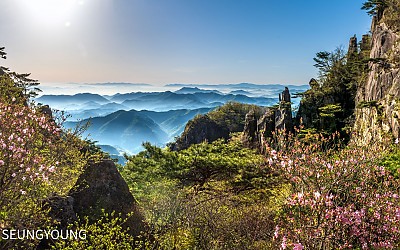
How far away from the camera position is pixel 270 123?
167ft

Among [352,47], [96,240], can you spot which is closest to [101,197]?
[96,240]

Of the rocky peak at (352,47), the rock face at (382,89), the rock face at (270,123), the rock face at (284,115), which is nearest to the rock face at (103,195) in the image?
the rock face at (382,89)

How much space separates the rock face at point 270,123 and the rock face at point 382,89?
13.5 meters

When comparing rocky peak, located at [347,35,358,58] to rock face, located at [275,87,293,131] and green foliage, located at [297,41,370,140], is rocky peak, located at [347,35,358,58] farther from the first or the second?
rock face, located at [275,87,293,131]

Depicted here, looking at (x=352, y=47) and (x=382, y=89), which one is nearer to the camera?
(x=382, y=89)

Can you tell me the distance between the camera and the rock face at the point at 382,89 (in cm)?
2572

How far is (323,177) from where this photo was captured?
7.92 meters

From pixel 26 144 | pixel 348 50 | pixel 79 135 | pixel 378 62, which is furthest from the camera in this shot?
pixel 348 50

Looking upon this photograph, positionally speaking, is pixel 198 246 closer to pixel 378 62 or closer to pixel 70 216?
pixel 70 216

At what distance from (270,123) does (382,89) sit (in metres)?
22.0

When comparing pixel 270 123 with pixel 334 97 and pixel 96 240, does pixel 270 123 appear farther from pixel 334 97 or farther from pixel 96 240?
pixel 96 240

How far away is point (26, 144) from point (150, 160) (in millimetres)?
11189

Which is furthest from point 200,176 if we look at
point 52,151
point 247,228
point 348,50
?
point 348,50

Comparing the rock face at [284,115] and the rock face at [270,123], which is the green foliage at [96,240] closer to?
the rock face at [270,123]
